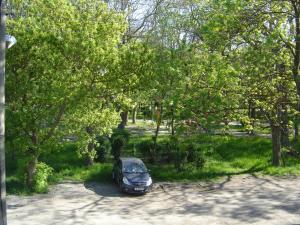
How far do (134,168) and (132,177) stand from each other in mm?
944

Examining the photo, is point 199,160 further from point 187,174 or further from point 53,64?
point 53,64

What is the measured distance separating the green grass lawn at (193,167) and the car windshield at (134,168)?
6.39 ft

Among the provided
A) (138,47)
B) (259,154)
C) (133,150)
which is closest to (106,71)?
(138,47)

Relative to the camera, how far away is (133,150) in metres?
28.5

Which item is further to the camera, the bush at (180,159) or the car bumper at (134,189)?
the bush at (180,159)

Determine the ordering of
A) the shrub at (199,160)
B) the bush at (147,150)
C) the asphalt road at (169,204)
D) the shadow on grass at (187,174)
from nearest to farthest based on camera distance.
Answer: the asphalt road at (169,204), the shadow on grass at (187,174), the shrub at (199,160), the bush at (147,150)

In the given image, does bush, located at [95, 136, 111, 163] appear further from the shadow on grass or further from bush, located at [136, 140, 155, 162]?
the shadow on grass

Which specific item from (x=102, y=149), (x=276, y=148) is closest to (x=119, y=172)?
(x=102, y=149)

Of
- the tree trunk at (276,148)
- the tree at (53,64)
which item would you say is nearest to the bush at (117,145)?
the tree at (53,64)

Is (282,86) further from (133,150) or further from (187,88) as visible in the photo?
(133,150)

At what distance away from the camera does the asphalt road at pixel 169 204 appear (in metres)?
15.8

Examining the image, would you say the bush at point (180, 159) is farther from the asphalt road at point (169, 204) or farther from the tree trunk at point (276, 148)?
the tree trunk at point (276, 148)

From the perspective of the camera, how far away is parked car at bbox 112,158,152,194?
64.5 ft

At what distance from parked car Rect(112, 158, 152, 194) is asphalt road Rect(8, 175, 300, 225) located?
0.40m
